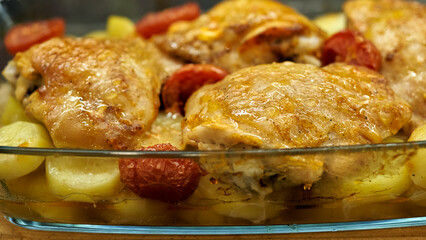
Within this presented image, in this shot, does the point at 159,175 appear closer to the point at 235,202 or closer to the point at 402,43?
the point at 235,202

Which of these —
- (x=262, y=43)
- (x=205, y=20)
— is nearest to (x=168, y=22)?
(x=205, y=20)

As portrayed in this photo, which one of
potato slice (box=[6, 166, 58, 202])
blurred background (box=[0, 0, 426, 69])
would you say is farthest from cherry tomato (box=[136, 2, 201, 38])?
potato slice (box=[6, 166, 58, 202])

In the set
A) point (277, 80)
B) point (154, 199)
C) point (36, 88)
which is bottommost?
point (154, 199)

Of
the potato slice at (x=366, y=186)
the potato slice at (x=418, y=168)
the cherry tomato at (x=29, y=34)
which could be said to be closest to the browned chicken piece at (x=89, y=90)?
the cherry tomato at (x=29, y=34)

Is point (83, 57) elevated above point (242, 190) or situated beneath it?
elevated above

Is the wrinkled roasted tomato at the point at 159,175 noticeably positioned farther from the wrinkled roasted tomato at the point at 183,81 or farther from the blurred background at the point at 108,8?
the blurred background at the point at 108,8

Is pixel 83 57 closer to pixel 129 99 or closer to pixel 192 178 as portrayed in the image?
pixel 129 99

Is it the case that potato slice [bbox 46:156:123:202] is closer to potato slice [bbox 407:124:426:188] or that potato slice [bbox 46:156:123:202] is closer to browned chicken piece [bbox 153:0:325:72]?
browned chicken piece [bbox 153:0:325:72]
